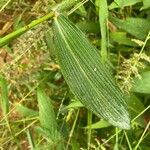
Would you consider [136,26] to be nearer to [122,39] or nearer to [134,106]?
[122,39]

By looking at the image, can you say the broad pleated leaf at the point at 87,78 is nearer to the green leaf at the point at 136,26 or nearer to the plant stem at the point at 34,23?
the plant stem at the point at 34,23

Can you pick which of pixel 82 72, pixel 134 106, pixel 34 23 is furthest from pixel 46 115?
pixel 34 23

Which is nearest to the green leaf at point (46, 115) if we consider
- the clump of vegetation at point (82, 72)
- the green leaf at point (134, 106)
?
the clump of vegetation at point (82, 72)

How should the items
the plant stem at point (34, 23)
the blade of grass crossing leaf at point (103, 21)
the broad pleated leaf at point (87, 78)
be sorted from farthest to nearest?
the blade of grass crossing leaf at point (103, 21)
the broad pleated leaf at point (87, 78)
the plant stem at point (34, 23)

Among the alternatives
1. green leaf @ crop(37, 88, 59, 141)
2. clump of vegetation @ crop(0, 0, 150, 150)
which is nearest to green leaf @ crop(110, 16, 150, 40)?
→ clump of vegetation @ crop(0, 0, 150, 150)

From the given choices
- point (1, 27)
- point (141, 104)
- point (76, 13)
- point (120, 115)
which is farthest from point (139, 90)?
point (1, 27)

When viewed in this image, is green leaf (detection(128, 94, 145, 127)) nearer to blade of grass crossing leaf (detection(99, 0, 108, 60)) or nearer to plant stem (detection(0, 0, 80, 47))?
blade of grass crossing leaf (detection(99, 0, 108, 60))

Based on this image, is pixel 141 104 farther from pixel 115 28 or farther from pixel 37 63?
pixel 37 63

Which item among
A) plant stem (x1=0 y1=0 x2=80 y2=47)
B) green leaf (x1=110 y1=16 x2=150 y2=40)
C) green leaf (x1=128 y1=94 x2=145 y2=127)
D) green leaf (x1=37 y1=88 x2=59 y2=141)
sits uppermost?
plant stem (x1=0 y1=0 x2=80 y2=47)
